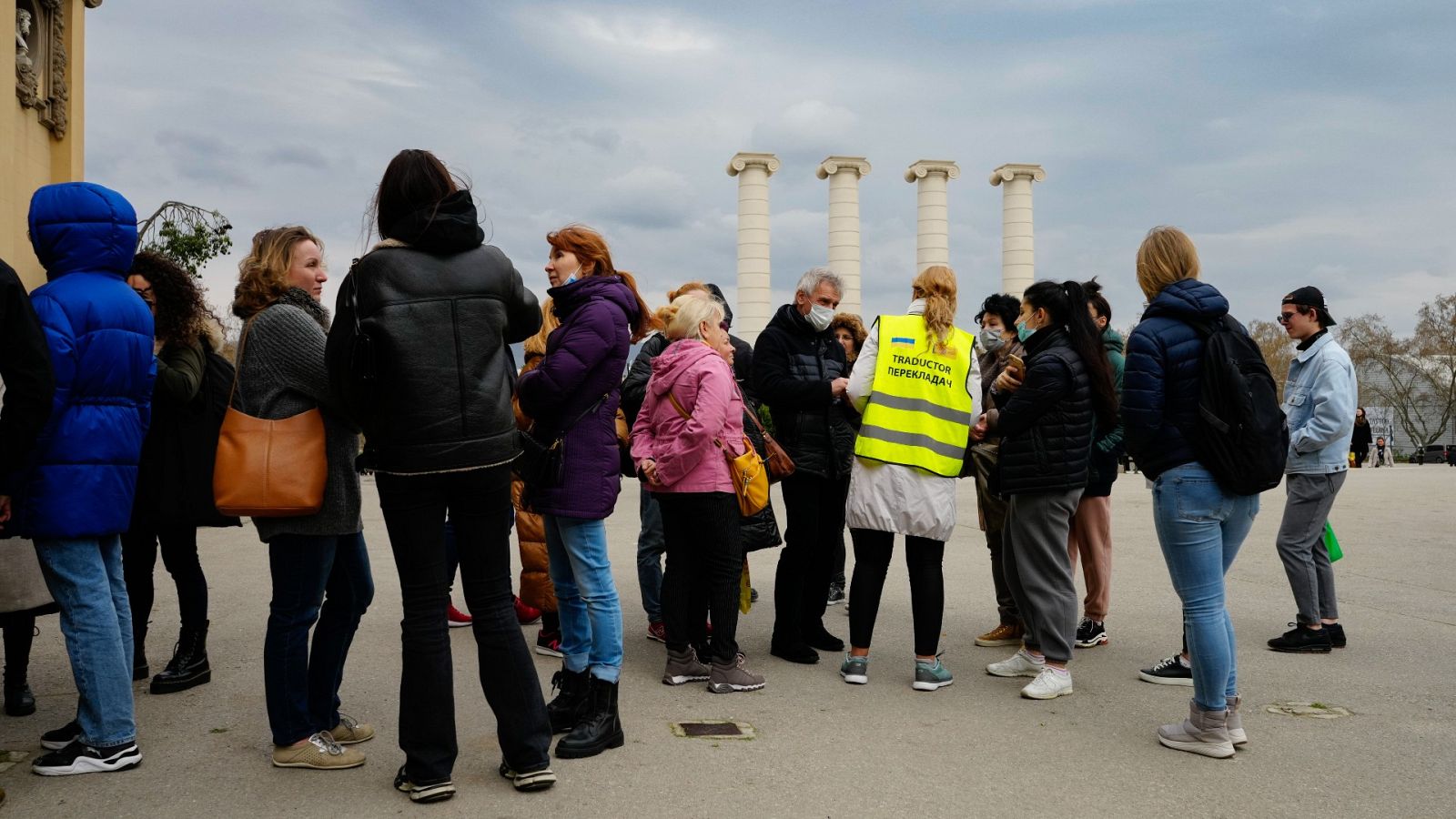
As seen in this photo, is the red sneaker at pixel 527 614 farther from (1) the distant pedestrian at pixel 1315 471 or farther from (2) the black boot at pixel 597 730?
(1) the distant pedestrian at pixel 1315 471

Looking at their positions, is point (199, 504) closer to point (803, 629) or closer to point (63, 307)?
point (63, 307)

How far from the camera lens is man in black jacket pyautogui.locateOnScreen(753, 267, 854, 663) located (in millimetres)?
6441

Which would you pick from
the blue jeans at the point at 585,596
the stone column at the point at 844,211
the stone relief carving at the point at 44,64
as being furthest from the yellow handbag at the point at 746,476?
the stone column at the point at 844,211

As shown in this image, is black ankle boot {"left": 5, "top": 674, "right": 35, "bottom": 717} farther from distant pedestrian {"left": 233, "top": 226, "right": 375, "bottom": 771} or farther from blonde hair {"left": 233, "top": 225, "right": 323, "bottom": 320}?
blonde hair {"left": 233, "top": 225, "right": 323, "bottom": 320}

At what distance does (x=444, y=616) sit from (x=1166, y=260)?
348 cm

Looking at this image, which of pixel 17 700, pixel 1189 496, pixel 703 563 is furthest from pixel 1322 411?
pixel 17 700

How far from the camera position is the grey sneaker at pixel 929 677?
5.71 meters

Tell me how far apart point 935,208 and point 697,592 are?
33.6 m

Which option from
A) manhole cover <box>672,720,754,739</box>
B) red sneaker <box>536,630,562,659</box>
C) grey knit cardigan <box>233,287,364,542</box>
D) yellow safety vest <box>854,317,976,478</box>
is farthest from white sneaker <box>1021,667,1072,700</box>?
grey knit cardigan <box>233,287,364,542</box>

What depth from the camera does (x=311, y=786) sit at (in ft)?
13.5

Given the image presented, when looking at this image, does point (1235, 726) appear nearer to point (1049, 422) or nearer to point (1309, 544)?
point (1049, 422)

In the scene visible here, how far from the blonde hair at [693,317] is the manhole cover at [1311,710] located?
3350mm

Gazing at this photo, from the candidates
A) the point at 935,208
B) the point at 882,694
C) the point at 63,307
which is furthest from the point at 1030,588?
the point at 935,208

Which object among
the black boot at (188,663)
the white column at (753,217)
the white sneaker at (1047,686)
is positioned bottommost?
the white sneaker at (1047,686)
